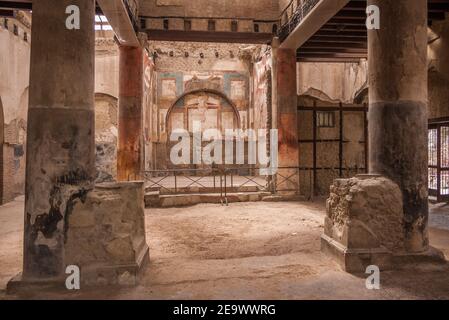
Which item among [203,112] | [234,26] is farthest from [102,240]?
[203,112]

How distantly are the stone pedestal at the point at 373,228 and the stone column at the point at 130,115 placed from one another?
7067 millimetres

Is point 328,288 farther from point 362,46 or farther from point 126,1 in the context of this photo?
point 362,46

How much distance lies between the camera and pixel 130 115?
10.2 m

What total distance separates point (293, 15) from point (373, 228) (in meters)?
6.98

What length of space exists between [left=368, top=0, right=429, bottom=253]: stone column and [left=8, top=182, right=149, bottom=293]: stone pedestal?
3208mm

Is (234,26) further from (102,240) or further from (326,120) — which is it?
(102,240)

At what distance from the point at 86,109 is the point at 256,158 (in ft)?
45.3

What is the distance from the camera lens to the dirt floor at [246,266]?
349 centimetres

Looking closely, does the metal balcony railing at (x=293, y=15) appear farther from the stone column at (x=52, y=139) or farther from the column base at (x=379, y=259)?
A: the stone column at (x=52, y=139)

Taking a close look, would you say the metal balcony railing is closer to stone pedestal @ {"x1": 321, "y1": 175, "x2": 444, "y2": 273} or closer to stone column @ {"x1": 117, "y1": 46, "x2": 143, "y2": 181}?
stone column @ {"x1": 117, "y1": 46, "x2": 143, "y2": 181}

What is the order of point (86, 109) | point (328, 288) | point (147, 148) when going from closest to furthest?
point (328, 288) → point (86, 109) → point (147, 148)

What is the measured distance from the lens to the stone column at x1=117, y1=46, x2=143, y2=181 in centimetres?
1009

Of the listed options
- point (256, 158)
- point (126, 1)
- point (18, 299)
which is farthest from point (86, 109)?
point (256, 158)

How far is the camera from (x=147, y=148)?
1598cm
